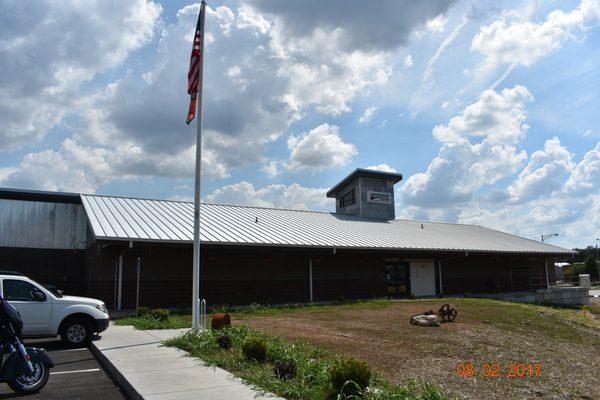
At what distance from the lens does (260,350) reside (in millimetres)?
8961

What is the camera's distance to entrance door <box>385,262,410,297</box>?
28.5 meters

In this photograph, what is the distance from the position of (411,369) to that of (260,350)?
111 inches

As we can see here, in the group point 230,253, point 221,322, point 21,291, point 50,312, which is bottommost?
point 221,322

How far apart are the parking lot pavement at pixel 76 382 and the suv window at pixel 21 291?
1.35 metres

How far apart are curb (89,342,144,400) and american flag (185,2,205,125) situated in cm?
645

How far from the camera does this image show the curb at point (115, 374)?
7199 mm

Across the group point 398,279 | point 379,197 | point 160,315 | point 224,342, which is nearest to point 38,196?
point 160,315

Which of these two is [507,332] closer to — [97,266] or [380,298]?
[380,298]

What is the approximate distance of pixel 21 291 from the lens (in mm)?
11391

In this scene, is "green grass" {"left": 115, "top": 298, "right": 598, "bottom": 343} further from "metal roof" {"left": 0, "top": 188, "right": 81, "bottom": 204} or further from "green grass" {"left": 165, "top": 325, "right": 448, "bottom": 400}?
"metal roof" {"left": 0, "top": 188, "right": 81, "bottom": 204}

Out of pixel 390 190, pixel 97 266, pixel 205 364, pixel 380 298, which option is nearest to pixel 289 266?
pixel 380 298

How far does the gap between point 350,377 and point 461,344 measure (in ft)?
22.3

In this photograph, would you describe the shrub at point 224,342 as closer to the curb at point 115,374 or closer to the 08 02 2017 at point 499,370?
the curb at point 115,374

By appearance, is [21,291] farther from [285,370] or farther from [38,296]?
Answer: [285,370]
